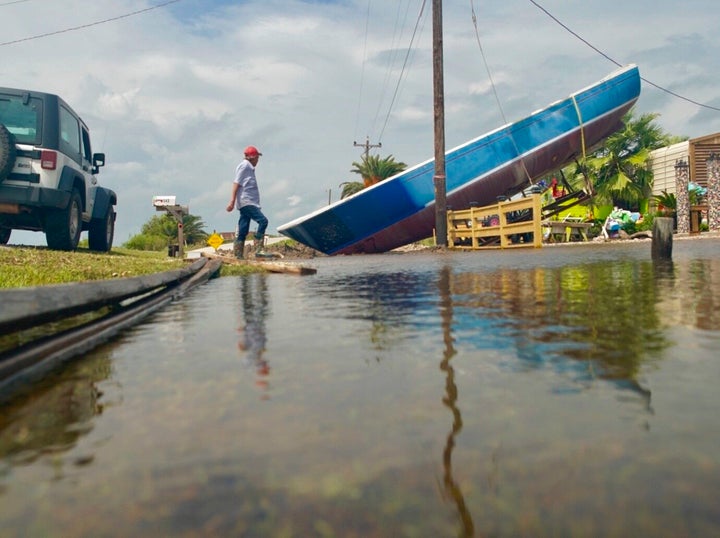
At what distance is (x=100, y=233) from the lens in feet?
39.6

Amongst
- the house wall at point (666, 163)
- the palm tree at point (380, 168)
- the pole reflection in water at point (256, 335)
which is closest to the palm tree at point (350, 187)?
the palm tree at point (380, 168)

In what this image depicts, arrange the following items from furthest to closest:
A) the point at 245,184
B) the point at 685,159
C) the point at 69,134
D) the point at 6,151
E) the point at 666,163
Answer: the point at 666,163 → the point at 685,159 → the point at 245,184 → the point at 69,134 → the point at 6,151

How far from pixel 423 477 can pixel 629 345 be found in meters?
1.30

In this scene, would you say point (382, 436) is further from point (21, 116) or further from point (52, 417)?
point (21, 116)

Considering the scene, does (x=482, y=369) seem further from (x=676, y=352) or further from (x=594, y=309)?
(x=594, y=309)

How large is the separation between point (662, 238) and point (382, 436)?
6710 mm

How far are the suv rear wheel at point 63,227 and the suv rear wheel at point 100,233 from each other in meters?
2.06

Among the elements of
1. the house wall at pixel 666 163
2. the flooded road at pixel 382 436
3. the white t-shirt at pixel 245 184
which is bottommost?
the flooded road at pixel 382 436

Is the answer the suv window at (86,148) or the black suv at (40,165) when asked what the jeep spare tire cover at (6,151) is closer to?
the black suv at (40,165)

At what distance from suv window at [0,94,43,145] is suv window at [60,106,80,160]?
1.20ft

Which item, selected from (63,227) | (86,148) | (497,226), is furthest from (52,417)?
(497,226)

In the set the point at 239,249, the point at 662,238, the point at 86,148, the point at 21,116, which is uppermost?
the point at 21,116

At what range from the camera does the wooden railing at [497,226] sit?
13.7 meters

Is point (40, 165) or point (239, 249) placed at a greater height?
point (40, 165)
